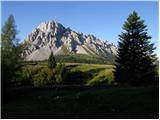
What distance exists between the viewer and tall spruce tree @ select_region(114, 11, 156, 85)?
47062 mm

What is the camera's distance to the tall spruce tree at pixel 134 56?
154 ft

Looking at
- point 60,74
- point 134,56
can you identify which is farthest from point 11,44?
point 60,74

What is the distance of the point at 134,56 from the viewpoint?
1887 inches

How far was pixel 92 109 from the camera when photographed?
25.7 metres

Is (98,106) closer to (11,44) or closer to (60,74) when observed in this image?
(11,44)

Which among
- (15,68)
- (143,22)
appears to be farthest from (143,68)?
(15,68)

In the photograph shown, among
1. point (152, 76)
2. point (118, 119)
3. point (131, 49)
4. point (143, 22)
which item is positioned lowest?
point (118, 119)

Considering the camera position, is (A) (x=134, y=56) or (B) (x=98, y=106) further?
(A) (x=134, y=56)

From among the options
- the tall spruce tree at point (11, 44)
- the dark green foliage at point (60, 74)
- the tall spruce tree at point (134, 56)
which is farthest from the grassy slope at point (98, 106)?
the dark green foliage at point (60, 74)

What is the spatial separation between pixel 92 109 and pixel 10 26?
1834 cm

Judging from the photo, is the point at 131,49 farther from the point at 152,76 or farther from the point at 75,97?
the point at 75,97

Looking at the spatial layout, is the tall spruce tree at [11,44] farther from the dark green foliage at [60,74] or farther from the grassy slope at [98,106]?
the dark green foliage at [60,74]

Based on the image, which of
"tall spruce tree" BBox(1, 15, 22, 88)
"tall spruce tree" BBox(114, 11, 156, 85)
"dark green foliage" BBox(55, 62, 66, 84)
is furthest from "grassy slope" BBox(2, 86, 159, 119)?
"dark green foliage" BBox(55, 62, 66, 84)

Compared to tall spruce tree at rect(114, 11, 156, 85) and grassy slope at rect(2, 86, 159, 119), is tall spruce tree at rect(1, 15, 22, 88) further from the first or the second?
tall spruce tree at rect(114, 11, 156, 85)
